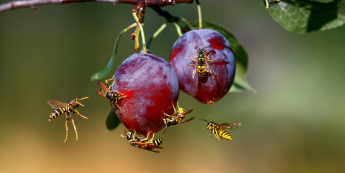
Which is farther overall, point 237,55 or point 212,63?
point 237,55

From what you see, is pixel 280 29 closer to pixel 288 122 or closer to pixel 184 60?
pixel 288 122

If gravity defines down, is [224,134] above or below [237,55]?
below

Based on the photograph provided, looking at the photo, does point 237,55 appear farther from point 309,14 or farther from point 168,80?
point 168,80

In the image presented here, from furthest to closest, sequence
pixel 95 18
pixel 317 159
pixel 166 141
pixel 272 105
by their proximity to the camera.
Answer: pixel 95 18 → pixel 166 141 → pixel 272 105 → pixel 317 159

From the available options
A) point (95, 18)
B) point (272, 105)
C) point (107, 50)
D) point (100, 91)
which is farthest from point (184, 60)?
point (95, 18)

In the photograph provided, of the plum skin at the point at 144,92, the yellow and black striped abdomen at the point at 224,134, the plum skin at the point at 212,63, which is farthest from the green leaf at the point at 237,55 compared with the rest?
the plum skin at the point at 144,92

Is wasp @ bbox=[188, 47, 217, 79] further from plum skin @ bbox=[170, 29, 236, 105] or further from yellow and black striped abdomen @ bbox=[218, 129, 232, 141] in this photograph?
yellow and black striped abdomen @ bbox=[218, 129, 232, 141]

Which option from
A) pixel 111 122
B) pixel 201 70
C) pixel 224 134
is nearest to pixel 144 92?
pixel 201 70
